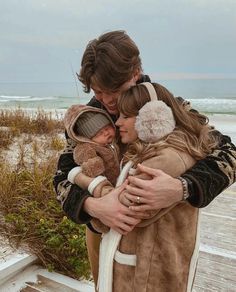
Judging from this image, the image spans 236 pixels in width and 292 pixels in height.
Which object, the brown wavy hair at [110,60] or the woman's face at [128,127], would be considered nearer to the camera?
the woman's face at [128,127]

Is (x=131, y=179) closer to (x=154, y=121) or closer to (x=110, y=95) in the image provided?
(x=154, y=121)

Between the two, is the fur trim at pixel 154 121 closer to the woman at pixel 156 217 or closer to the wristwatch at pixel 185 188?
the woman at pixel 156 217

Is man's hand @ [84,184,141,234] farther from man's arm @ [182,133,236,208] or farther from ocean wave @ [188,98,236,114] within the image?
ocean wave @ [188,98,236,114]

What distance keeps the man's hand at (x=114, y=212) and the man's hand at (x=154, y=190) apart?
0.04 metres

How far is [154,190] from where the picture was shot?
4.00ft

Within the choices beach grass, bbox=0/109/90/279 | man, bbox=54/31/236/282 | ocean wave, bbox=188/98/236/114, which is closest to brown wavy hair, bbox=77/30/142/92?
man, bbox=54/31/236/282

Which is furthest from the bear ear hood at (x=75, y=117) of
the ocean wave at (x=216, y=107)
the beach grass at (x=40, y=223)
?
the ocean wave at (x=216, y=107)

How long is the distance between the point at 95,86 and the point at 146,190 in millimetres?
610

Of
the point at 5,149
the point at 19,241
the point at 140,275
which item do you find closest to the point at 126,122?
the point at 140,275

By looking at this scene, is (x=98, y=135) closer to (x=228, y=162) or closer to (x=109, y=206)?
(x=109, y=206)

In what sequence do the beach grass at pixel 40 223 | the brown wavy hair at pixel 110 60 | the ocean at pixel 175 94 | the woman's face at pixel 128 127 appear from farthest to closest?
the ocean at pixel 175 94, the beach grass at pixel 40 223, the brown wavy hair at pixel 110 60, the woman's face at pixel 128 127

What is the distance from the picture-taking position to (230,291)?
2.26m

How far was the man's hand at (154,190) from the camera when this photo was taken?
4.00 ft

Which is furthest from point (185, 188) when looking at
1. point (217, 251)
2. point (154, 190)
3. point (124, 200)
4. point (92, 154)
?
point (217, 251)
